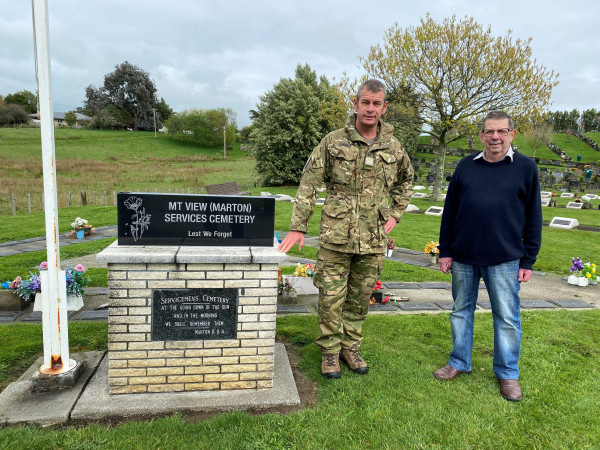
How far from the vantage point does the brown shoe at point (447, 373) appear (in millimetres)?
3422

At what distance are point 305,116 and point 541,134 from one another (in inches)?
1090

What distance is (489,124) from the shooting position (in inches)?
122

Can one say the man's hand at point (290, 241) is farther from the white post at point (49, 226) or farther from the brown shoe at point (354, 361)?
the white post at point (49, 226)

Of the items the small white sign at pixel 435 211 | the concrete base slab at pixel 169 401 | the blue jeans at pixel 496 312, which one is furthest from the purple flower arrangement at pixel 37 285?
the small white sign at pixel 435 211

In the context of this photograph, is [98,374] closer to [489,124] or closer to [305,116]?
[489,124]

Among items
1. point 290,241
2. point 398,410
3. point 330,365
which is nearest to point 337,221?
point 290,241

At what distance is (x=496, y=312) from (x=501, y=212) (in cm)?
86

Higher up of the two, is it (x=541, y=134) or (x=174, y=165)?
(x=541, y=134)

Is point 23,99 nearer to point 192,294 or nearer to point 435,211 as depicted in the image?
point 435,211

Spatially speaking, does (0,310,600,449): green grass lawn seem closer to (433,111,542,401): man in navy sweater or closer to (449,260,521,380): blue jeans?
(449,260,521,380): blue jeans

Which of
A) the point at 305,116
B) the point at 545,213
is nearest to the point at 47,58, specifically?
the point at 545,213

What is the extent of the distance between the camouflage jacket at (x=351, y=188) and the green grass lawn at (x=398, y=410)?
1.21m

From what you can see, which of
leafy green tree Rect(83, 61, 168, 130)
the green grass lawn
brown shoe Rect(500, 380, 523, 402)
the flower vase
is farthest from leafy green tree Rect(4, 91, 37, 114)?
brown shoe Rect(500, 380, 523, 402)

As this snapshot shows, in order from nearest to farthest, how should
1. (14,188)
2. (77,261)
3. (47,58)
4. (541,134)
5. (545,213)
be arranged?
(47,58) < (77,261) < (545,213) < (14,188) < (541,134)
